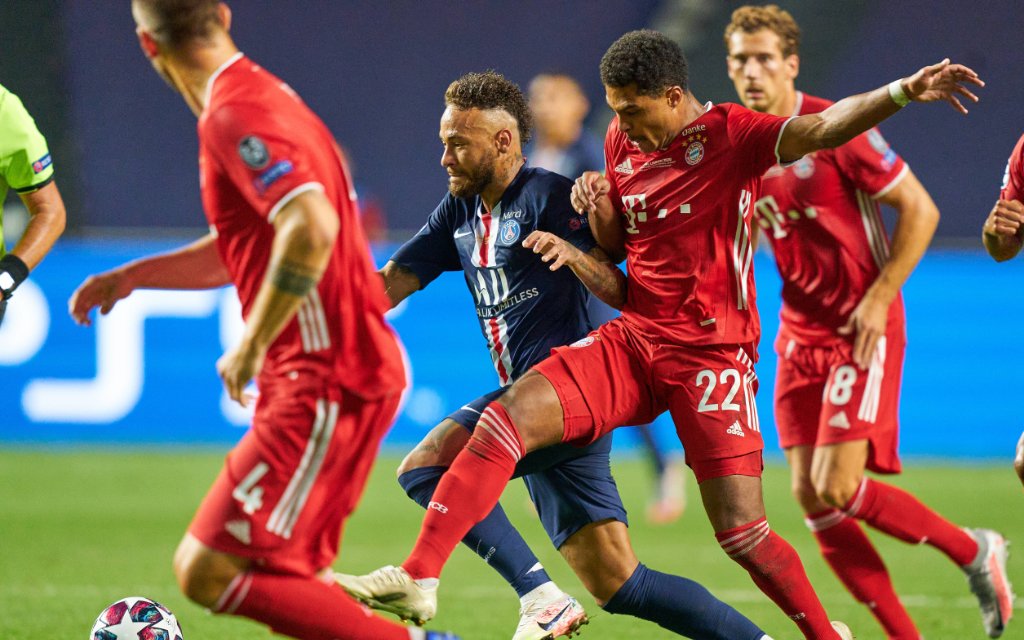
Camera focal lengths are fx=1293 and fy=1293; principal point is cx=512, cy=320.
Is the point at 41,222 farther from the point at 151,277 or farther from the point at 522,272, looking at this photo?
the point at 522,272

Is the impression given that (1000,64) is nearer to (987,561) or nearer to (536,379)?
(987,561)

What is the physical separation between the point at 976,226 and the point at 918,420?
4166mm

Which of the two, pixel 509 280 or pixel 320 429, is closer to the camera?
pixel 320 429

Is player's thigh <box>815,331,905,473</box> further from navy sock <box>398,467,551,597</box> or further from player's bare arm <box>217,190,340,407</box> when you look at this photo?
player's bare arm <box>217,190,340,407</box>

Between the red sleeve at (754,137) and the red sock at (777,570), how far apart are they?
124 cm

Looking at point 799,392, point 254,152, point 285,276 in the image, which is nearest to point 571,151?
point 799,392

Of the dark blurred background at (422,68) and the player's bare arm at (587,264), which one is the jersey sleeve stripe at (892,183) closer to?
the player's bare arm at (587,264)

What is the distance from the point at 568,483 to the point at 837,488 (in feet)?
4.09

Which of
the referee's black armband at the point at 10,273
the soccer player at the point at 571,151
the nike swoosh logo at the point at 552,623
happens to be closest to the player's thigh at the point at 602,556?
the nike swoosh logo at the point at 552,623

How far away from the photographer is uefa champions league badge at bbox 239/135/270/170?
3393 mm

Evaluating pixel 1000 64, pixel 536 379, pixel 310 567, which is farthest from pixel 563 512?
pixel 1000 64

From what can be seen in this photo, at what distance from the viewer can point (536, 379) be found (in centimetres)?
445

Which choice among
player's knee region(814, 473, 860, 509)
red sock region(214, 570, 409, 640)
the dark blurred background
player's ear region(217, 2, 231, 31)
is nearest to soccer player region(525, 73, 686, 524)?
player's knee region(814, 473, 860, 509)

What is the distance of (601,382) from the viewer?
14.8ft
